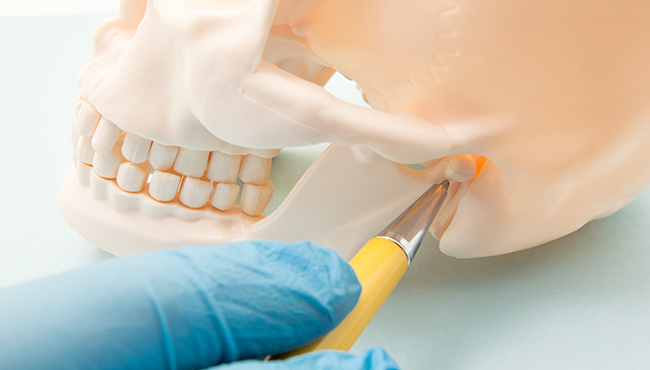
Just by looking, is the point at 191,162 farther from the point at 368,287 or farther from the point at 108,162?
the point at 368,287

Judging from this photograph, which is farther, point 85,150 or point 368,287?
point 85,150

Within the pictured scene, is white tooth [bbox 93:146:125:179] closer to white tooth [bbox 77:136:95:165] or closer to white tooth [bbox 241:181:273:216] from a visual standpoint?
white tooth [bbox 77:136:95:165]

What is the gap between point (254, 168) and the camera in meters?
0.99

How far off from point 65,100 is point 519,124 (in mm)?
1264

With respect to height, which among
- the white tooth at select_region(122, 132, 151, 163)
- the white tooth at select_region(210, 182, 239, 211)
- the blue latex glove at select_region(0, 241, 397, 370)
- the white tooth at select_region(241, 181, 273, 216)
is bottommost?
the blue latex glove at select_region(0, 241, 397, 370)

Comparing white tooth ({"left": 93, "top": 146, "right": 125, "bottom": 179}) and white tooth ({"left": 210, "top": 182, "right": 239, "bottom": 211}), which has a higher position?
white tooth ({"left": 210, "top": 182, "right": 239, "bottom": 211})

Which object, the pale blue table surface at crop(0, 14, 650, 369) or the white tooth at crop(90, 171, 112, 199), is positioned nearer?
the pale blue table surface at crop(0, 14, 650, 369)

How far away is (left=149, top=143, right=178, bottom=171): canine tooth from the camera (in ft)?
3.08

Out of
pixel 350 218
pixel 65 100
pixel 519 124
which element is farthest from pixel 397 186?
pixel 65 100

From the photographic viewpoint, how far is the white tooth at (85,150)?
99cm

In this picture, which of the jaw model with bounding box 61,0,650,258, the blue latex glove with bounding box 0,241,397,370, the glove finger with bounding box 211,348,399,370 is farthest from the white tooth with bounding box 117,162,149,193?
the glove finger with bounding box 211,348,399,370

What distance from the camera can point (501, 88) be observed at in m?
0.69

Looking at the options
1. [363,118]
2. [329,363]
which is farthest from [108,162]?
[329,363]

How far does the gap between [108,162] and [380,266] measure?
1.79 ft
